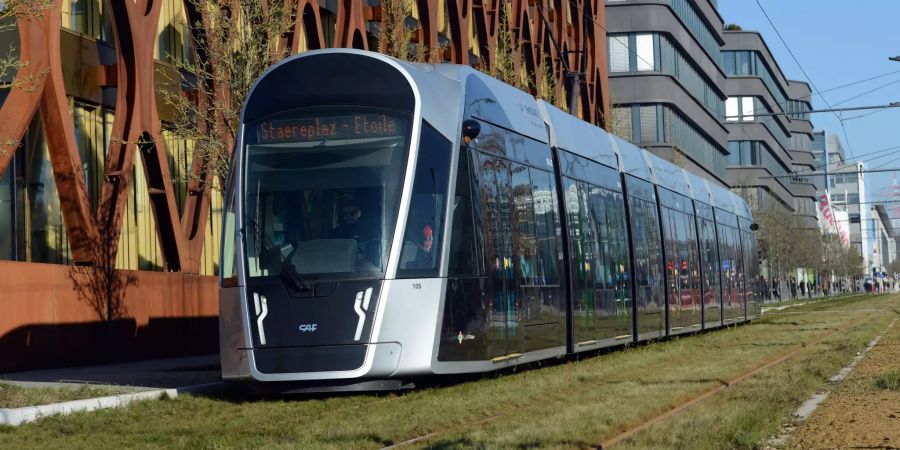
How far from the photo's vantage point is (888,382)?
13.4 metres

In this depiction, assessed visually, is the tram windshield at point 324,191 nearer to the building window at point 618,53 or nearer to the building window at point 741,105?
the building window at point 618,53

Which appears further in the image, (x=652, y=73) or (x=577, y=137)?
(x=652, y=73)

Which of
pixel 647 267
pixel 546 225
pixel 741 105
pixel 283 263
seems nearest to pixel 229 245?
pixel 283 263

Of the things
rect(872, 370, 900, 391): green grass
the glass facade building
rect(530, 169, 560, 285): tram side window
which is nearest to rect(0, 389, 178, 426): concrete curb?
rect(530, 169, 560, 285): tram side window

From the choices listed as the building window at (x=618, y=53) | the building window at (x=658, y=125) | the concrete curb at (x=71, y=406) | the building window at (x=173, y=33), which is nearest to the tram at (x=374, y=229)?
the concrete curb at (x=71, y=406)

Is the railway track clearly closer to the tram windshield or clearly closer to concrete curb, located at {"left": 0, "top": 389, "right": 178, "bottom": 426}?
the tram windshield

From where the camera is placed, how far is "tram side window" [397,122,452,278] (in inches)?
527

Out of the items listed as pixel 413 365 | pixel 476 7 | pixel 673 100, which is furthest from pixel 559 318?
pixel 673 100

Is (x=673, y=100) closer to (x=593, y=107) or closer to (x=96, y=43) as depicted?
(x=593, y=107)

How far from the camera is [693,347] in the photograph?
22.4 metres

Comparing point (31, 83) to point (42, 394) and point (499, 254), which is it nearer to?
point (42, 394)

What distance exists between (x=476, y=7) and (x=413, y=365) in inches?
1216

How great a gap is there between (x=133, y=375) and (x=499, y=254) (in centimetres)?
560

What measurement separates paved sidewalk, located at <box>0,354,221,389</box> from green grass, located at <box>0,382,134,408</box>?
2.11ft
